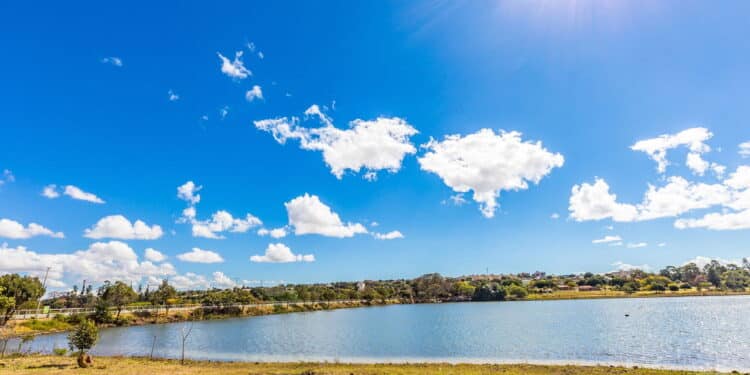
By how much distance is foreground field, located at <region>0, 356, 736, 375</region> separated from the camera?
93.0 ft

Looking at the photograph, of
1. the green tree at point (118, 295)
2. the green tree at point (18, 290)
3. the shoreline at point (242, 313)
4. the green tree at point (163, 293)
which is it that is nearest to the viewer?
the green tree at point (18, 290)

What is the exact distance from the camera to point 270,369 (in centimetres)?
3130

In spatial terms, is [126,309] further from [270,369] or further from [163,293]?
[270,369]

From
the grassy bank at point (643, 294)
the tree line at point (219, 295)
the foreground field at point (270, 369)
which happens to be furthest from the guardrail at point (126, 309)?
the grassy bank at point (643, 294)

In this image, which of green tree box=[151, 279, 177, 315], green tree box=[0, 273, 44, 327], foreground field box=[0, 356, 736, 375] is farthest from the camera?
green tree box=[151, 279, 177, 315]

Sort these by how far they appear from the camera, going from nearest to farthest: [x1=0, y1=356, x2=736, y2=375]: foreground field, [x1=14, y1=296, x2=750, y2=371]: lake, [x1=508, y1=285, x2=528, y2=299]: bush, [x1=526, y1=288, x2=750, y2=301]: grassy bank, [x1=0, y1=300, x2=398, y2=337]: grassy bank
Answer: [x1=0, y1=356, x2=736, y2=375]: foreground field, [x1=14, y1=296, x2=750, y2=371]: lake, [x1=0, y1=300, x2=398, y2=337]: grassy bank, [x1=526, y1=288, x2=750, y2=301]: grassy bank, [x1=508, y1=285, x2=528, y2=299]: bush

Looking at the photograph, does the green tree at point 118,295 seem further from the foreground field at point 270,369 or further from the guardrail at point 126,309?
the foreground field at point 270,369

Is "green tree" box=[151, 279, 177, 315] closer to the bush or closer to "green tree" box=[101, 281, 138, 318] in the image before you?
"green tree" box=[101, 281, 138, 318]

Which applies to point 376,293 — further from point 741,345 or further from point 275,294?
point 741,345

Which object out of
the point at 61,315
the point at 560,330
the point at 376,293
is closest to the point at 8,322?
the point at 61,315

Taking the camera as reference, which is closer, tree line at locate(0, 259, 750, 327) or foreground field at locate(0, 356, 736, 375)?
foreground field at locate(0, 356, 736, 375)

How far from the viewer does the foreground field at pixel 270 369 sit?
1117 inches

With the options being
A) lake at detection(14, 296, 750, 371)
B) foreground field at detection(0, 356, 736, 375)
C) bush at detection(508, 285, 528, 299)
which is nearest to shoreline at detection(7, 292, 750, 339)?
lake at detection(14, 296, 750, 371)

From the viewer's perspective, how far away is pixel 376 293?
17700 cm
